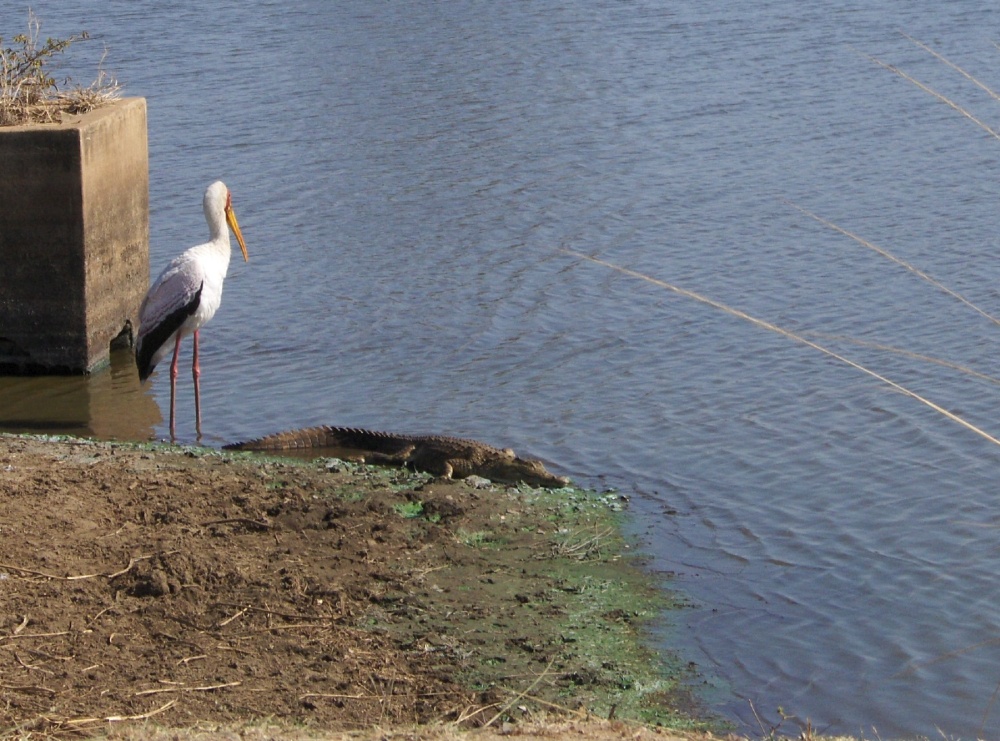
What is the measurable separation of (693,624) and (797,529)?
4.38 ft

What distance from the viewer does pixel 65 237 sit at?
31.0ft

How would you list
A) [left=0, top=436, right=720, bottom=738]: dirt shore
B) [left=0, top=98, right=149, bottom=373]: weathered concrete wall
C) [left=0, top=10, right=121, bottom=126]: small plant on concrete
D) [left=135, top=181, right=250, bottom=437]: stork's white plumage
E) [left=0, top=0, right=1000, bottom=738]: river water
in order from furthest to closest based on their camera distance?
[left=0, top=10, right=121, bottom=126]: small plant on concrete
[left=0, top=98, right=149, bottom=373]: weathered concrete wall
[left=135, top=181, right=250, bottom=437]: stork's white plumage
[left=0, top=0, right=1000, bottom=738]: river water
[left=0, top=436, right=720, bottom=738]: dirt shore

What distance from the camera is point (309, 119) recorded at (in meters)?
17.2

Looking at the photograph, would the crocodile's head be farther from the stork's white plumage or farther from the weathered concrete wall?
the weathered concrete wall

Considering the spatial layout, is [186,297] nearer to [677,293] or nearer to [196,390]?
[196,390]

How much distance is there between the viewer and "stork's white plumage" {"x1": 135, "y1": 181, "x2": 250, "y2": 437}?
29.0 ft

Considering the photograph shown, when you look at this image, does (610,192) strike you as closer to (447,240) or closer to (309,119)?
(447,240)

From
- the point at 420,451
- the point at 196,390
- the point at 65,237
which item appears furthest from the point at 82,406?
the point at 420,451

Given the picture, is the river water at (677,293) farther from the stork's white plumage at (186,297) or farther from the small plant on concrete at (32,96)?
the small plant on concrete at (32,96)

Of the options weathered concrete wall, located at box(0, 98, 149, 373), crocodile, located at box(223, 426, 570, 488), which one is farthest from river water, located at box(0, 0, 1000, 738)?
crocodile, located at box(223, 426, 570, 488)

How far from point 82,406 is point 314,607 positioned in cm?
447

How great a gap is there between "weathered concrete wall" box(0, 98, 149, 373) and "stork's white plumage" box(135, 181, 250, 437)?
2.71 feet

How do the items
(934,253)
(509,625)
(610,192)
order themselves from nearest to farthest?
(509,625) → (934,253) → (610,192)

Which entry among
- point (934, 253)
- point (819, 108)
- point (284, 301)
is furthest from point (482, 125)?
point (934, 253)
